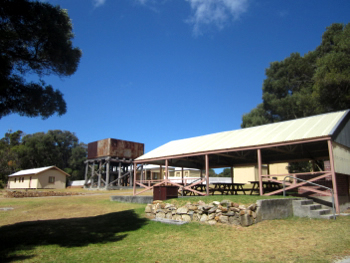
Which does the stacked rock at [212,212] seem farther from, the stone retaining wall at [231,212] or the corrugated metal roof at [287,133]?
the corrugated metal roof at [287,133]

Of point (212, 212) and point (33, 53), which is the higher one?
point (33, 53)

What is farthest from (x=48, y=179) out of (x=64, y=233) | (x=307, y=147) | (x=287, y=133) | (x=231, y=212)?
(x=231, y=212)

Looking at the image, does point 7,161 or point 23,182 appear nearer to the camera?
point 23,182

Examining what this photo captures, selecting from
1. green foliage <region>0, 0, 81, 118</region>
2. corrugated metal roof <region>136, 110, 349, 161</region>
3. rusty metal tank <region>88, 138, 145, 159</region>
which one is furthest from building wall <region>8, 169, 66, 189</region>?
green foliage <region>0, 0, 81, 118</region>

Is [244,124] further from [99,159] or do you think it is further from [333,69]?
[99,159]

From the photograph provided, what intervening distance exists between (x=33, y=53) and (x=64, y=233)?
6.07 m

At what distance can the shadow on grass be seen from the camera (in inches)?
283

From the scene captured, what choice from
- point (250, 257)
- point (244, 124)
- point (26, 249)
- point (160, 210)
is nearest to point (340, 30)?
point (244, 124)

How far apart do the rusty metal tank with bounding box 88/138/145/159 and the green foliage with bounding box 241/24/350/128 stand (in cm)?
1665

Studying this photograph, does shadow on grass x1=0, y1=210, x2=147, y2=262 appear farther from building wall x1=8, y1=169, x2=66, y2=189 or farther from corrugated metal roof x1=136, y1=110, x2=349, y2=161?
building wall x1=8, y1=169, x2=66, y2=189

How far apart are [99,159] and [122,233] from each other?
106ft

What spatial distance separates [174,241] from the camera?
758 cm

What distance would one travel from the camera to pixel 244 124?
117 feet

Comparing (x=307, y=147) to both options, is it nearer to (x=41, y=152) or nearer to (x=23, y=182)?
(x=23, y=182)
